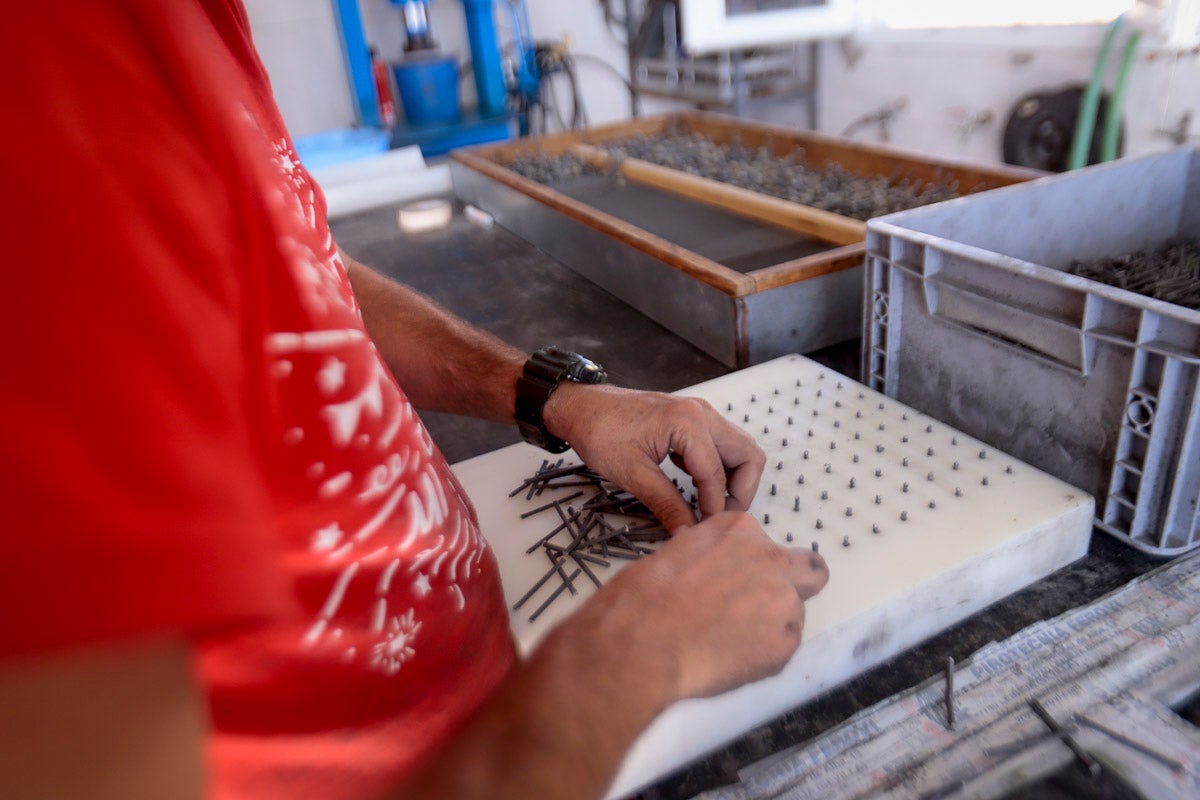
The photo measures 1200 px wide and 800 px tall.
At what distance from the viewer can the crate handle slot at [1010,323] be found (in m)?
0.80

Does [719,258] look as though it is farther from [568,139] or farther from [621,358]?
[568,139]

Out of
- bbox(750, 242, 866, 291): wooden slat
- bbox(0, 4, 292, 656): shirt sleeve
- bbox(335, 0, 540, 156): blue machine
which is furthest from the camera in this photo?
bbox(335, 0, 540, 156): blue machine

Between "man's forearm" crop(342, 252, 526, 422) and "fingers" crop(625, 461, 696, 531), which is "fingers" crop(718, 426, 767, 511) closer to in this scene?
"fingers" crop(625, 461, 696, 531)

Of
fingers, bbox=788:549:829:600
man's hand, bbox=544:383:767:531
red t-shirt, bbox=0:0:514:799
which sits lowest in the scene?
fingers, bbox=788:549:829:600

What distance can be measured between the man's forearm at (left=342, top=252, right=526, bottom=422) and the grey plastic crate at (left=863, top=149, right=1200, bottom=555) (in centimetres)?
50

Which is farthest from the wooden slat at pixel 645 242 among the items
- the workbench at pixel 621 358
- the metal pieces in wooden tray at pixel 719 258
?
the workbench at pixel 621 358

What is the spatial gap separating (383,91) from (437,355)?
3291 mm

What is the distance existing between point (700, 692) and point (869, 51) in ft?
13.2

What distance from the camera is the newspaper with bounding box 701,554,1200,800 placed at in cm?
54

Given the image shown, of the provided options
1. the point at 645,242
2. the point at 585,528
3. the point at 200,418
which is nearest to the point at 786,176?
the point at 645,242

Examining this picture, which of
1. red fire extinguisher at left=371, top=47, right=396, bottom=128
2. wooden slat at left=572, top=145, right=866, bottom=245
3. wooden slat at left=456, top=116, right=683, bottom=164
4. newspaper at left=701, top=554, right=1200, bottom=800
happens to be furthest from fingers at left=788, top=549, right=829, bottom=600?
red fire extinguisher at left=371, top=47, right=396, bottom=128

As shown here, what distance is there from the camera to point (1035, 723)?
589 millimetres

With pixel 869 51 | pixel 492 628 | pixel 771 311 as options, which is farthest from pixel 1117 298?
pixel 869 51

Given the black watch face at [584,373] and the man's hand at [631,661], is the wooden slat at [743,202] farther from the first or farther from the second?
the man's hand at [631,661]
